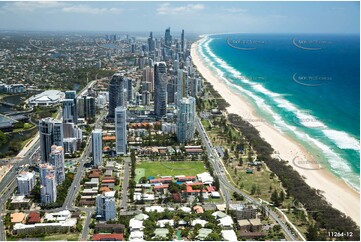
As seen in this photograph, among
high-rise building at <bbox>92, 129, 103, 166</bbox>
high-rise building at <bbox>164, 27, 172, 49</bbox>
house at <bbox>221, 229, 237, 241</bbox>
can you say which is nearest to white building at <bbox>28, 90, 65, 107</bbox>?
high-rise building at <bbox>92, 129, 103, 166</bbox>

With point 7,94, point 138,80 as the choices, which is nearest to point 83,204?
point 7,94

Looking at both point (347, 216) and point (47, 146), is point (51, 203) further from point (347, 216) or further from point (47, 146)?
point (347, 216)

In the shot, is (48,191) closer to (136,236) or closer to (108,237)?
(108,237)

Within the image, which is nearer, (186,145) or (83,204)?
(83,204)

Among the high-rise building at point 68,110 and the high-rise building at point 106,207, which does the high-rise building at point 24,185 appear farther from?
the high-rise building at point 68,110

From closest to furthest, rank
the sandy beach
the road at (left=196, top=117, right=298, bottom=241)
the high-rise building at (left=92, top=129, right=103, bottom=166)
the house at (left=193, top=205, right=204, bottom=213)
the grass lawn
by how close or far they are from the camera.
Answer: the road at (left=196, top=117, right=298, bottom=241) < the house at (left=193, top=205, right=204, bottom=213) < the sandy beach < the grass lawn < the high-rise building at (left=92, top=129, right=103, bottom=166)

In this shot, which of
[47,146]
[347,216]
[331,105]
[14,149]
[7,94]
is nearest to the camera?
[347,216]

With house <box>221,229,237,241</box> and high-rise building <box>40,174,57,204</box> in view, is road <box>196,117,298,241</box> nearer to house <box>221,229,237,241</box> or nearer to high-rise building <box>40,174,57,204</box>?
house <box>221,229,237,241</box>

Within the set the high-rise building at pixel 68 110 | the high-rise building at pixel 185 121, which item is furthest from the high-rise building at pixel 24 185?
the high-rise building at pixel 68 110

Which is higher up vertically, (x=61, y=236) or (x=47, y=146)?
(x=47, y=146)
